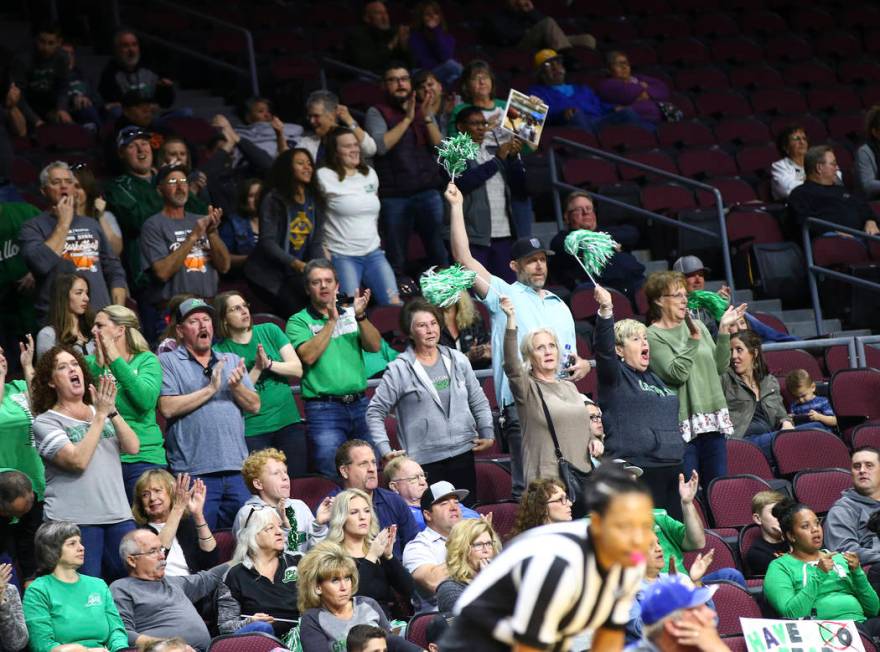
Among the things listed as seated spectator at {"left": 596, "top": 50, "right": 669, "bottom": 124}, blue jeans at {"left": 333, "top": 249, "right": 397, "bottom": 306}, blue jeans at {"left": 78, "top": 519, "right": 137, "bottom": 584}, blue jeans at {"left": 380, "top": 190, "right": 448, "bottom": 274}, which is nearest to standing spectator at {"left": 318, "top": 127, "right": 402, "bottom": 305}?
blue jeans at {"left": 333, "top": 249, "right": 397, "bottom": 306}

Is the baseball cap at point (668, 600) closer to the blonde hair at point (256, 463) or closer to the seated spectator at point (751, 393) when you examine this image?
the blonde hair at point (256, 463)

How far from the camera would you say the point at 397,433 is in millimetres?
7988

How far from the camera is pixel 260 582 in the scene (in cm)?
673

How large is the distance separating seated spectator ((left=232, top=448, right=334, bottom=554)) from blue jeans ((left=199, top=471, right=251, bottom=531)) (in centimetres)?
28

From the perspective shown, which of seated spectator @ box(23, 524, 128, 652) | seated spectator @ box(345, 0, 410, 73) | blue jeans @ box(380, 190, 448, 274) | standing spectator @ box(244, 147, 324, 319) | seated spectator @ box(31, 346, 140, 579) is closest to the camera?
Result: seated spectator @ box(23, 524, 128, 652)

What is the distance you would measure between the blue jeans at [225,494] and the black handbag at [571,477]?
146cm

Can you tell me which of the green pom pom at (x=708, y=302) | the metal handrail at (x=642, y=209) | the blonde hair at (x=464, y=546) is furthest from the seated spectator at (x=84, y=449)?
the metal handrail at (x=642, y=209)

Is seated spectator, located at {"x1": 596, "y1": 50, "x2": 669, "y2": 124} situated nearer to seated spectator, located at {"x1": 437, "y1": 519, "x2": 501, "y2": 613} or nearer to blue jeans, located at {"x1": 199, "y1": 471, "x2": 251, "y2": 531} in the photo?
blue jeans, located at {"x1": 199, "y1": 471, "x2": 251, "y2": 531}

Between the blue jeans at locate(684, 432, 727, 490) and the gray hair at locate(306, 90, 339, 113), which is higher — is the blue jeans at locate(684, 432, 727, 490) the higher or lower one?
the lower one

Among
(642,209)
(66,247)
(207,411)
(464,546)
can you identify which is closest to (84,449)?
(207,411)

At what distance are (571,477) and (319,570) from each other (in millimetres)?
1332

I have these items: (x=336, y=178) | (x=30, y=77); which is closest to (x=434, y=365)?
(x=336, y=178)

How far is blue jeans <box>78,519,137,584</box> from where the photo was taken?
22.3ft

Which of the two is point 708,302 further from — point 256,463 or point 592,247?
point 256,463
